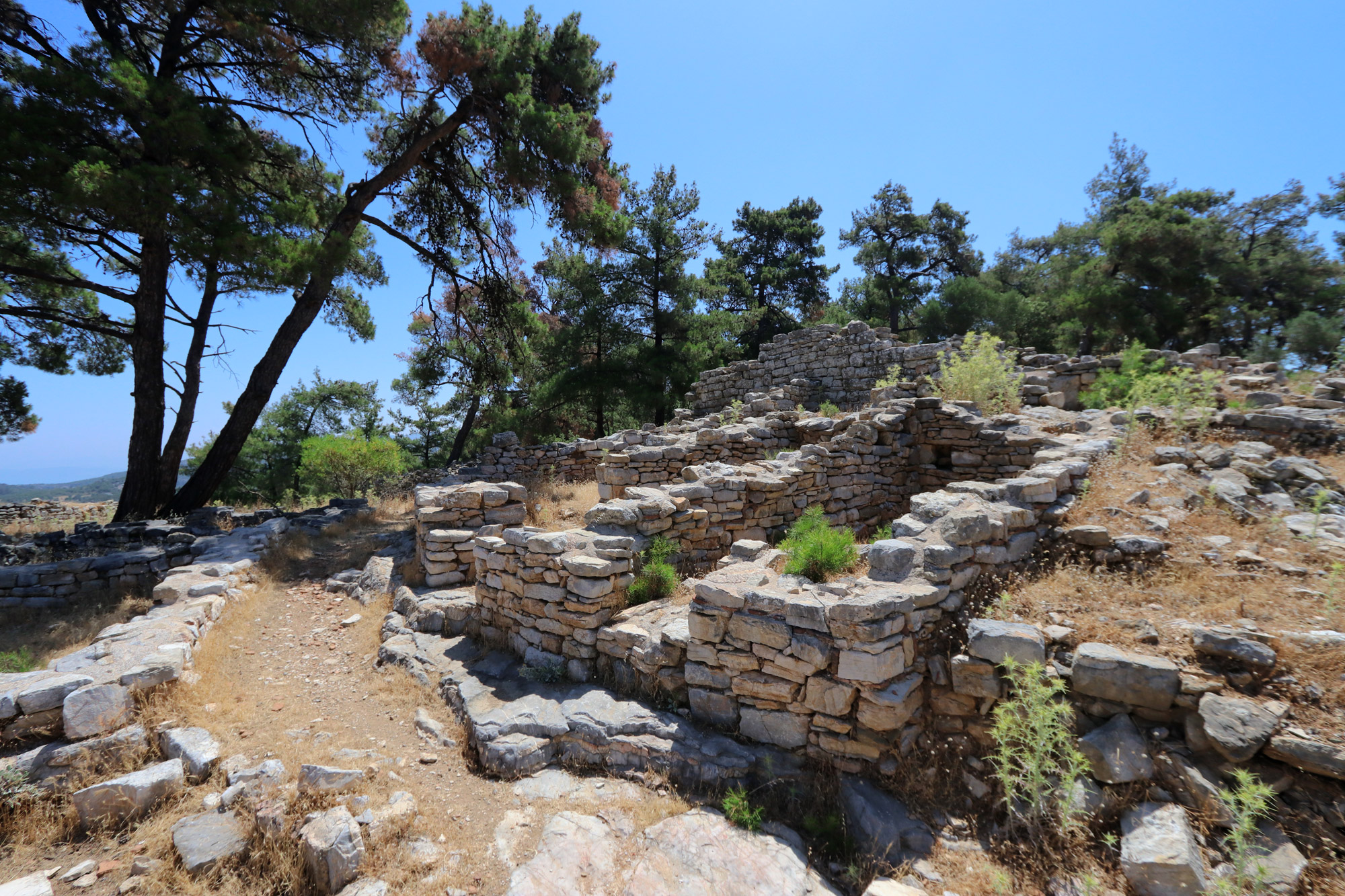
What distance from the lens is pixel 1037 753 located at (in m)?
3.04

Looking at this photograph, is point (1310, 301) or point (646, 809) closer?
point (646, 809)

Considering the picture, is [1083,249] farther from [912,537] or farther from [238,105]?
[238,105]

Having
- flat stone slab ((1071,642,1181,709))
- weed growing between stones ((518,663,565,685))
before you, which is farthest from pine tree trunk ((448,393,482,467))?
flat stone slab ((1071,642,1181,709))

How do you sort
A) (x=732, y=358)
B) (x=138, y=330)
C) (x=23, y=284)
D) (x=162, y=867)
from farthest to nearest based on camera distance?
1. (x=732, y=358)
2. (x=23, y=284)
3. (x=138, y=330)
4. (x=162, y=867)

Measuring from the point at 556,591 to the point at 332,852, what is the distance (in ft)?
7.77

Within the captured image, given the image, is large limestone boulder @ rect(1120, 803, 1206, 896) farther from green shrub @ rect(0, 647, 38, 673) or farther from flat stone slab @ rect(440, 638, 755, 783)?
green shrub @ rect(0, 647, 38, 673)

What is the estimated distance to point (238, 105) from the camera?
11.2 metres

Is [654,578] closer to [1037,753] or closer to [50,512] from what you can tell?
[1037,753]

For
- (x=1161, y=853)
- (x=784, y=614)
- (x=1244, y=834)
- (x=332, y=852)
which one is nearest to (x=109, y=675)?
(x=332, y=852)

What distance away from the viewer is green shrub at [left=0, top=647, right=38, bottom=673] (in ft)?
17.1

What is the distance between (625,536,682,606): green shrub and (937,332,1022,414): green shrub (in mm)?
5906

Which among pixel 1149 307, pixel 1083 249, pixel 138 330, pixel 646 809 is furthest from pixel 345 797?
pixel 1083 249

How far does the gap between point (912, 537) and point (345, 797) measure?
439 centimetres

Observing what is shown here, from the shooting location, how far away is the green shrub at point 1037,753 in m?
3.01
